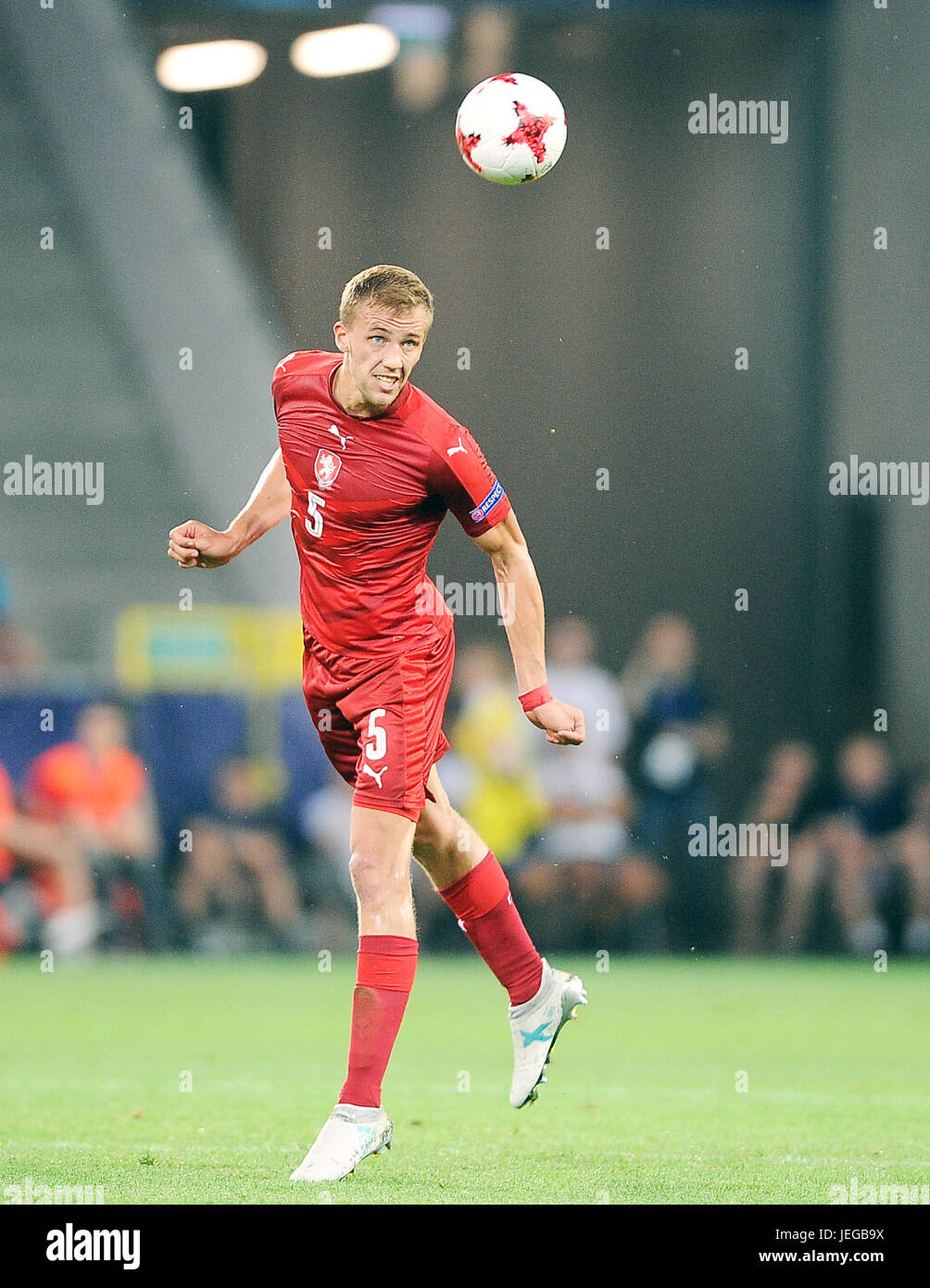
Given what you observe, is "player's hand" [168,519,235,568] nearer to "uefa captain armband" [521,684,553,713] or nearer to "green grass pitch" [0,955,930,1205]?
"uefa captain armband" [521,684,553,713]

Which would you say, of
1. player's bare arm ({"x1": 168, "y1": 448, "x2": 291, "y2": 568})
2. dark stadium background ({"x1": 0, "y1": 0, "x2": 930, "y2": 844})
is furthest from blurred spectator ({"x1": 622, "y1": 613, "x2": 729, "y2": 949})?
player's bare arm ({"x1": 168, "y1": 448, "x2": 291, "y2": 568})

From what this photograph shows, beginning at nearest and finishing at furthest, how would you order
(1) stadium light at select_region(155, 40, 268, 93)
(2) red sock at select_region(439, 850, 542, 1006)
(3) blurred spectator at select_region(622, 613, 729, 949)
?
1. (2) red sock at select_region(439, 850, 542, 1006)
2. (3) blurred spectator at select_region(622, 613, 729, 949)
3. (1) stadium light at select_region(155, 40, 268, 93)

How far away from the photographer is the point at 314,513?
18.1ft

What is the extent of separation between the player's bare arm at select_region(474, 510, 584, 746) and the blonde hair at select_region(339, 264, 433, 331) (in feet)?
2.12

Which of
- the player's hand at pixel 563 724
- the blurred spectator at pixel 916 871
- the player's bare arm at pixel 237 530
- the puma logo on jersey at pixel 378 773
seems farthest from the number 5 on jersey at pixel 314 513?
the blurred spectator at pixel 916 871

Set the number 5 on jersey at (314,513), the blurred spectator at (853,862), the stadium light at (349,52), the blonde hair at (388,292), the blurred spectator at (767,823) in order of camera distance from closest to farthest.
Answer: the blonde hair at (388,292)
the number 5 on jersey at (314,513)
the blurred spectator at (853,862)
the blurred spectator at (767,823)
the stadium light at (349,52)

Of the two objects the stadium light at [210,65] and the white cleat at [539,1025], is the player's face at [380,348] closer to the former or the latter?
the white cleat at [539,1025]

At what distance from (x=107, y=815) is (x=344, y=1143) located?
22.8ft

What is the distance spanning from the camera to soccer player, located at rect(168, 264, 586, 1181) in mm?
5203

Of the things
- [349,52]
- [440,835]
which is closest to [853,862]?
[349,52]

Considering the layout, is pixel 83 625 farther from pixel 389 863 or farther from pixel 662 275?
pixel 389 863

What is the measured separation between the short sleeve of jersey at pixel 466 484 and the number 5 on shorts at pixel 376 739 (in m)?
0.59

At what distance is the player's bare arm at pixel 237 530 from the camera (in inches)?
222

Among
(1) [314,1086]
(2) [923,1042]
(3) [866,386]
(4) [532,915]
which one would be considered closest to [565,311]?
(3) [866,386]
